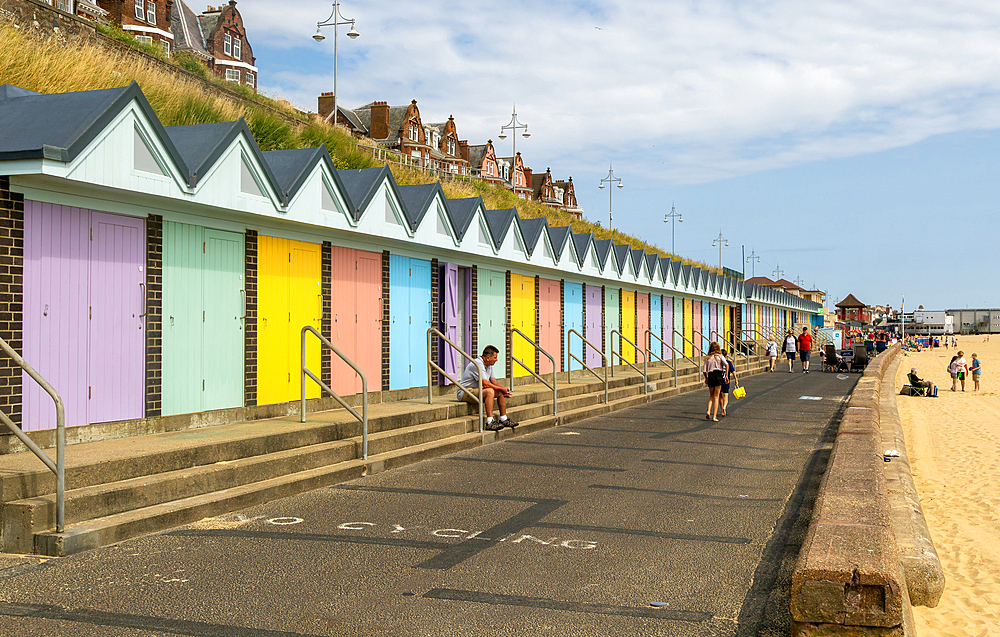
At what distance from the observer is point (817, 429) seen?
13820 mm

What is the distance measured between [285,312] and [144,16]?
51.0m

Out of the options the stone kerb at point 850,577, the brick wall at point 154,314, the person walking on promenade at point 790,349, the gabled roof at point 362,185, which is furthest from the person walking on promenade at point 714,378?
the person walking on promenade at point 790,349

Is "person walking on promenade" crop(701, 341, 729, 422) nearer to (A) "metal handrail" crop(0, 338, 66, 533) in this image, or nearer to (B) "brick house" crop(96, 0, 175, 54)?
(A) "metal handrail" crop(0, 338, 66, 533)

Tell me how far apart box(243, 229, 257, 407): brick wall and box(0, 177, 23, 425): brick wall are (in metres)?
3.06

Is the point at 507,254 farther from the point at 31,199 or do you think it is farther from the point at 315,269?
the point at 31,199

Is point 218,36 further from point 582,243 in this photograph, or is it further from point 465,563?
point 465,563

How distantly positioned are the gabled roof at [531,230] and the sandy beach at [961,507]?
8.42 m

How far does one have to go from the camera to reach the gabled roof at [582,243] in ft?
68.2

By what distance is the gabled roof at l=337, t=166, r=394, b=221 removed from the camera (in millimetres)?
11665

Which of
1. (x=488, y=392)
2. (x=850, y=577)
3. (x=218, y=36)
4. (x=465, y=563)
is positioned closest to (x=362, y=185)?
(x=488, y=392)

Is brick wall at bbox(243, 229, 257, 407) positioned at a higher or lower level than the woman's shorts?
higher

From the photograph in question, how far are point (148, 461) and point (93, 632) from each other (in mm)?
2908

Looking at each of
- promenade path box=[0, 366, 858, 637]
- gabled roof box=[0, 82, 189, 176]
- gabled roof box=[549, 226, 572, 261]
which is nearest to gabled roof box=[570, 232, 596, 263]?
gabled roof box=[549, 226, 572, 261]

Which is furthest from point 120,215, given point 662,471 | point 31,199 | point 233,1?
point 233,1
